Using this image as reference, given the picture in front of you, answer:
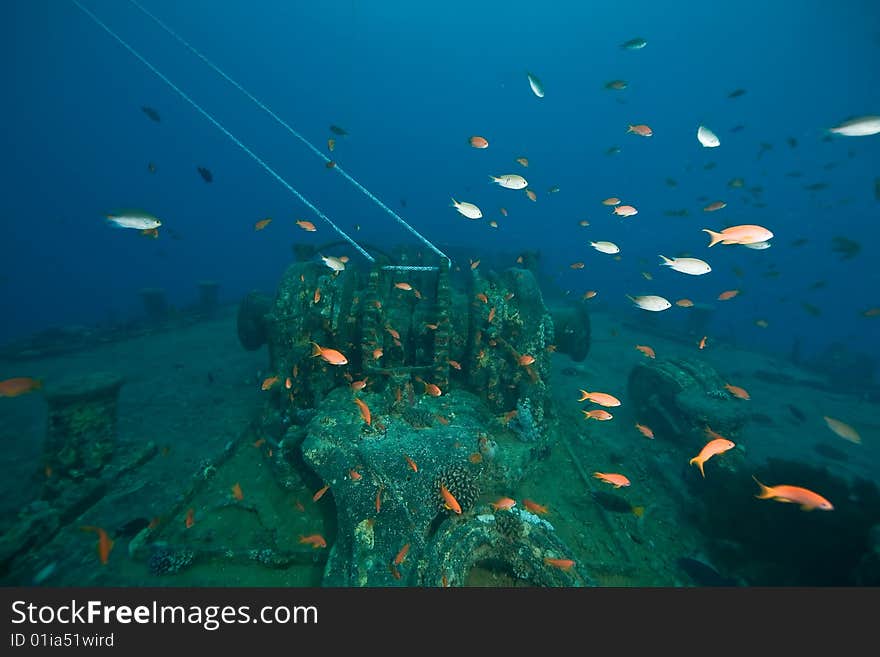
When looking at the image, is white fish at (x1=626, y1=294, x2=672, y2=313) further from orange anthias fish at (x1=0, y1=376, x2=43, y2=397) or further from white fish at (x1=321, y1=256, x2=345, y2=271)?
orange anthias fish at (x1=0, y1=376, x2=43, y2=397)

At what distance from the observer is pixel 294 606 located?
3826 mm

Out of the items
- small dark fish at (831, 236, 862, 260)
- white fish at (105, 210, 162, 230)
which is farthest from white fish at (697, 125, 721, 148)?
white fish at (105, 210, 162, 230)

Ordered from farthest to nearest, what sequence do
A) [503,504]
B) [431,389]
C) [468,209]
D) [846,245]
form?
[846,245] < [468,209] < [431,389] < [503,504]

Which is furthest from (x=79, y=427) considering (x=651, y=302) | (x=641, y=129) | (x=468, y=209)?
(x=641, y=129)

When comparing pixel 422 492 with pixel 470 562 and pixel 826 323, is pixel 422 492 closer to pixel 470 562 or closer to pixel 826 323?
pixel 470 562

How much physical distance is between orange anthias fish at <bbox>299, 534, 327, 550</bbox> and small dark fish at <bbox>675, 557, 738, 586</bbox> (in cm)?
549

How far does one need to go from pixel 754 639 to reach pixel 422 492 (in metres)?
3.98

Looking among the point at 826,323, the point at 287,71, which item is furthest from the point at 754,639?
the point at 287,71

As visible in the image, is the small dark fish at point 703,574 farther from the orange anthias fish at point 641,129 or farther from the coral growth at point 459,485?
the orange anthias fish at point 641,129

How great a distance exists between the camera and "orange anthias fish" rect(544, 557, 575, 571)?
4.33 meters

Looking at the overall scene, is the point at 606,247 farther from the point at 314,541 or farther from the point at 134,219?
the point at 134,219

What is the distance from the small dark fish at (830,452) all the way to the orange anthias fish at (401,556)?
42.9 feet

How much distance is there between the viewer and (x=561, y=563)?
4.36 meters

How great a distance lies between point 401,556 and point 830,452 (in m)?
13.6
